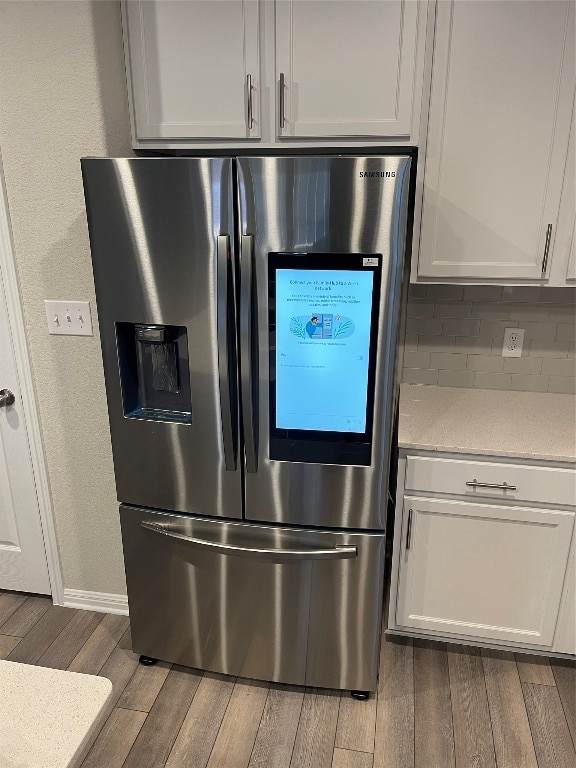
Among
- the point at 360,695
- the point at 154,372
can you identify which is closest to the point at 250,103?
the point at 154,372

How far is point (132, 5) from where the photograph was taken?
182 centimetres

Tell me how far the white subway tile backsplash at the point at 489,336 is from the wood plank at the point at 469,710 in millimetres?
1062

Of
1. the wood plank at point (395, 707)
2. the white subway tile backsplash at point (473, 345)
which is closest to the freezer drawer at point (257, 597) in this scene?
the wood plank at point (395, 707)

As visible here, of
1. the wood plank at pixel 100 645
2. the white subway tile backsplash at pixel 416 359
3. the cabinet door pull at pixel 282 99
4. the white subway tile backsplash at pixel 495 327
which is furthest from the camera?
the white subway tile backsplash at pixel 416 359

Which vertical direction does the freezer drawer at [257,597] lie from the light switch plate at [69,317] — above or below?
below

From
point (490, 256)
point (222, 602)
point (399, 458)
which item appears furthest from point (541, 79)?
point (222, 602)

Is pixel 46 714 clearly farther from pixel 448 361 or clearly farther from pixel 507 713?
pixel 448 361

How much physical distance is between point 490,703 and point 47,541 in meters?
1.81

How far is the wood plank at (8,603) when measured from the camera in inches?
97.7

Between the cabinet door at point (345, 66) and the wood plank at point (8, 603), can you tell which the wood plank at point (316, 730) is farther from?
the cabinet door at point (345, 66)

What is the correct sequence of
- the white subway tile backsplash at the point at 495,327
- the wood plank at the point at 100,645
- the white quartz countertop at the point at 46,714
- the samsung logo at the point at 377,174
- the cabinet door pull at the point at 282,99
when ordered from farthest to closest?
the white subway tile backsplash at the point at 495,327
the wood plank at the point at 100,645
the cabinet door pull at the point at 282,99
the samsung logo at the point at 377,174
the white quartz countertop at the point at 46,714

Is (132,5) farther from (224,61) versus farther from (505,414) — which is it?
(505,414)

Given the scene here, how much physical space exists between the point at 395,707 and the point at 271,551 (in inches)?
29.0

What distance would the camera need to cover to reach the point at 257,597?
78.5 inches
